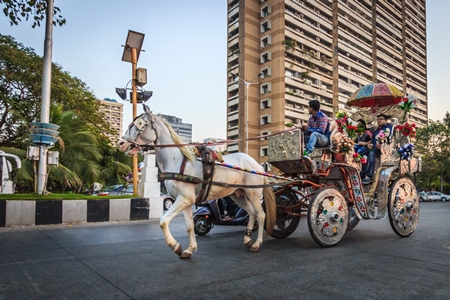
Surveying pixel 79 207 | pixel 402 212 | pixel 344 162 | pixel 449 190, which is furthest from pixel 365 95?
pixel 449 190

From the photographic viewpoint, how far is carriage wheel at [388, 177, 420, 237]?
254 inches

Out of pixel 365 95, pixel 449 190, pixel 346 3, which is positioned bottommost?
pixel 449 190

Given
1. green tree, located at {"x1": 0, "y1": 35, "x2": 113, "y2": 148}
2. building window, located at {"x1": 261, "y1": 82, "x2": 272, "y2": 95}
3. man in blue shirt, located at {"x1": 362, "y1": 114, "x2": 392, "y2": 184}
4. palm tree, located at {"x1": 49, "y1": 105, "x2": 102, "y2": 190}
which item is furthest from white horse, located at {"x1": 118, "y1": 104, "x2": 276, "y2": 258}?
building window, located at {"x1": 261, "y1": 82, "x2": 272, "y2": 95}

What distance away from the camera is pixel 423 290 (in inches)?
131

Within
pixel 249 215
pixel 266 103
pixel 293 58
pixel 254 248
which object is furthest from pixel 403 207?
pixel 293 58

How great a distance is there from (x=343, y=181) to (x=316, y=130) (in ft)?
3.83

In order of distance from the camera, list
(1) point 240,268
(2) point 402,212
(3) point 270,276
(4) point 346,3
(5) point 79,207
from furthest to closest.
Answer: (4) point 346,3
(5) point 79,207
(2) point 402,212
(1) point 240,268
(3) point 270,276

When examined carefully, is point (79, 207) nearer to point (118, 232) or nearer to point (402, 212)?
point (118, 232)

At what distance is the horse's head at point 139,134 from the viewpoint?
504cm

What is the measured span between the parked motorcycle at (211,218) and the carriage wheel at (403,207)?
10.2 ft

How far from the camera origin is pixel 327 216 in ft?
18.1

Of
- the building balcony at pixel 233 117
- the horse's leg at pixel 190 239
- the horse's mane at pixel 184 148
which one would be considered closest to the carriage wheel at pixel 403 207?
the horse's leg at pixel 190 239

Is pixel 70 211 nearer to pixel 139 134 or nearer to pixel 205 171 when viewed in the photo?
pixel 139 134

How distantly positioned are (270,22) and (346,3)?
60.4ft
